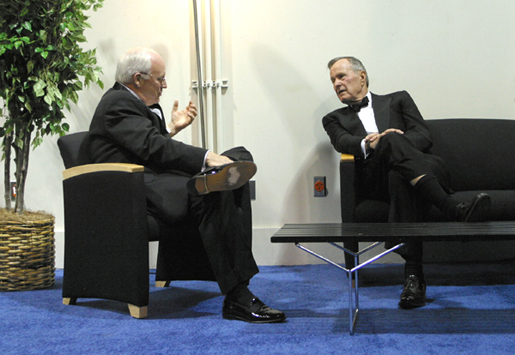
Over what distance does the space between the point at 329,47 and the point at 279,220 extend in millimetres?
1147

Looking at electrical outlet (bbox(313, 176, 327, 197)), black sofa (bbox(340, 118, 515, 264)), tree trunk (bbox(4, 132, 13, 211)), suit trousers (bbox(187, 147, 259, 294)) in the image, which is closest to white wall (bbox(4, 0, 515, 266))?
electrical outlet (bbox(313, 176, 327, 197))

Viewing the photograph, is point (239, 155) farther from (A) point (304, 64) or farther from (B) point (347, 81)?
(A) point (304, 64)

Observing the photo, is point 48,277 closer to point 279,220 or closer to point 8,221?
point 8,221

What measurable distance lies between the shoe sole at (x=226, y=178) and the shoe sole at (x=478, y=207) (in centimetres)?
87

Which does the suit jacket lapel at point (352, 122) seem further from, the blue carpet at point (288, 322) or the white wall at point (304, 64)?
the blue carpet at point (288, 322)

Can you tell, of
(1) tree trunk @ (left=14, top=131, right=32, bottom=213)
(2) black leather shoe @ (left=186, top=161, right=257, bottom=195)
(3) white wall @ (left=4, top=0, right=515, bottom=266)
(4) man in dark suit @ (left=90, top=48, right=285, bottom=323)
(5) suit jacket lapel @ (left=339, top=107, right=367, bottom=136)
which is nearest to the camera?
(2) black leather shoe @ (left=186, top=161, right=257, bottom=195)

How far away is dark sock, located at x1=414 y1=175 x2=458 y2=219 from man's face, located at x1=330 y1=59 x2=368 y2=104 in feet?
2.97

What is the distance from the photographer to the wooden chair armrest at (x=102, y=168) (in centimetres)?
208

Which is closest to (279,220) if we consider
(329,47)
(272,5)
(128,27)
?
(329,47)

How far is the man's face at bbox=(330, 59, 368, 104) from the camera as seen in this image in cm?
304

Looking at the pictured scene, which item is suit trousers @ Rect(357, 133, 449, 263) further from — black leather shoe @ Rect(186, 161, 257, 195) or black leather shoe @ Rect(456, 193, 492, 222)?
black leather shoe @ Rect(186, 161, 257, 195)

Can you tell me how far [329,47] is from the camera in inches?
132

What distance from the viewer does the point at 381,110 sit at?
3.03 metres

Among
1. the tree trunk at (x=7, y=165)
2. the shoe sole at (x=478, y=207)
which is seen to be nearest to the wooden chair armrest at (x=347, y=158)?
the shoe sole at (x=478, y=207)
